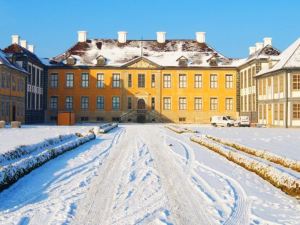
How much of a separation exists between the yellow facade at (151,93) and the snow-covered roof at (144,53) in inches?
40.7

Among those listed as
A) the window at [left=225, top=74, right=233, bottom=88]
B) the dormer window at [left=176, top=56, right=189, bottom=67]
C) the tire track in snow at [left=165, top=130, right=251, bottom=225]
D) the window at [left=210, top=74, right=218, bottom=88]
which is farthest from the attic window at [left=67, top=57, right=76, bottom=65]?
the tire track in snow at [left=165, top=130, right=251, bottom=225]

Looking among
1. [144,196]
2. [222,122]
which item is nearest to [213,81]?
[222,122]

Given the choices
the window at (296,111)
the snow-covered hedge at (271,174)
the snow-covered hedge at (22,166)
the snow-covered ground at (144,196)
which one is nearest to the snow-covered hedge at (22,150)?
the snow-covered hedge at (22,166)

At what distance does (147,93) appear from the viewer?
56969 mm

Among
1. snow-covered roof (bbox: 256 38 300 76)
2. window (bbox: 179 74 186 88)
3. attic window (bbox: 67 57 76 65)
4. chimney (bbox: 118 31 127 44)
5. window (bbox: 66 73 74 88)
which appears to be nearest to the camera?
snow-covered roof (bbox: 256 38 300 76)

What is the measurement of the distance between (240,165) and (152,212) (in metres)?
6.06

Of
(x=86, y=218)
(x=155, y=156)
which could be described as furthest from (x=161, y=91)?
(x=86, y=218)

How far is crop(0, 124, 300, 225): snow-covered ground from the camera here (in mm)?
6781

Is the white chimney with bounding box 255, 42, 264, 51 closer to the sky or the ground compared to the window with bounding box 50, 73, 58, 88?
closer to the sky

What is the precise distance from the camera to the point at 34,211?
710 cm

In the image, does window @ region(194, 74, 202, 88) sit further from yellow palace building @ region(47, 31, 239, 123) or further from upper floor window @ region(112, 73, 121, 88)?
upper floor window @ region(112, 73, 121, 88)

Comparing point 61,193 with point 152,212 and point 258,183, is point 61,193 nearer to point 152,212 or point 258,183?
point 152,212

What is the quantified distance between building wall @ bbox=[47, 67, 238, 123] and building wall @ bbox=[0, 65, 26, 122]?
11108mm

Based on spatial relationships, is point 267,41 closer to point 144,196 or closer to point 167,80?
point 167,80
